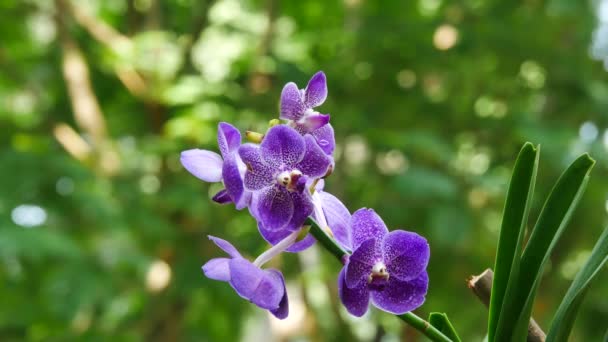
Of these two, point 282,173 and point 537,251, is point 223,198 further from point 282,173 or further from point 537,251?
point 537,251

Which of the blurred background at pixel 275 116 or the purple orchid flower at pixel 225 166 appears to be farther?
the blurred background at pixel 275 116

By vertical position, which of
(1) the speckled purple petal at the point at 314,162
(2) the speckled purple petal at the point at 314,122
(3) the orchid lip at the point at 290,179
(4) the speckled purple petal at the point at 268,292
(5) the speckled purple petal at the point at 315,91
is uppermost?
(5) the speckled purple petal at the point at 315,91

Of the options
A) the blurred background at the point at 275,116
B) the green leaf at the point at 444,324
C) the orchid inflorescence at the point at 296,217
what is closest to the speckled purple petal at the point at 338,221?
the orchid inflorescence at the point at 296,217

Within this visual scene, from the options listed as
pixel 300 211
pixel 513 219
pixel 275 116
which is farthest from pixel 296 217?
pixel 275 116

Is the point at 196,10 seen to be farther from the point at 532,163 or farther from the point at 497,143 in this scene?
the point at 532,163

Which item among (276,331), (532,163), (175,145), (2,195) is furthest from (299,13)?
(532,163)

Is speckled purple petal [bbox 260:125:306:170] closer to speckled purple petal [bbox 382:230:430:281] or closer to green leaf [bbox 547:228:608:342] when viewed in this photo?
speckled purple petal [bbox 382:230:430:281]

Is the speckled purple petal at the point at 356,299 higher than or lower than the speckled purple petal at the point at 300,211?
lower

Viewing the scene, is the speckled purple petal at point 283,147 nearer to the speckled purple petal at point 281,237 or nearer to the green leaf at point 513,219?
the speckled purple petal at point 281,237
